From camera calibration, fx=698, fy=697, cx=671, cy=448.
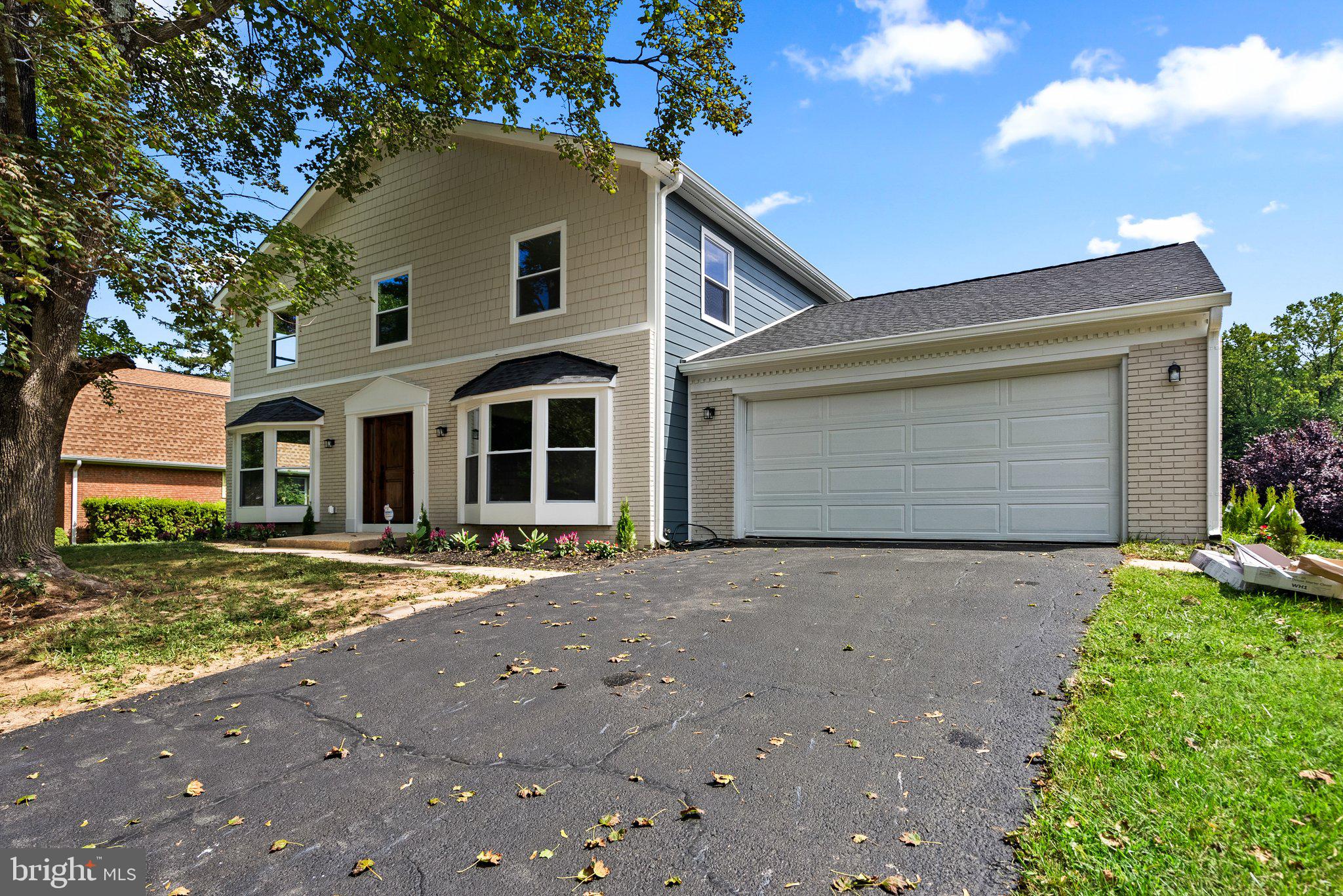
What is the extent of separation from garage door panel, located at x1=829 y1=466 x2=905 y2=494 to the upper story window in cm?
1208

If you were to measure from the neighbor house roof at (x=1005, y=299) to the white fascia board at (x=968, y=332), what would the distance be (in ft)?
0.40

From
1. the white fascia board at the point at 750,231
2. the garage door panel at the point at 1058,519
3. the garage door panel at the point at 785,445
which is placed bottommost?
the garage door panel at the point at 1058,519

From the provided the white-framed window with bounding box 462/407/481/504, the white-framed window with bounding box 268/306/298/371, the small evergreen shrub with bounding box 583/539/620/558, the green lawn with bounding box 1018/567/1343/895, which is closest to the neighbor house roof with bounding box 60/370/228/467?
the white-framed window with bounding box 268/306/298/371

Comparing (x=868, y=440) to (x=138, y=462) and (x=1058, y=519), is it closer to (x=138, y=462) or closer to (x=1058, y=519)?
(x=1058, y=519)

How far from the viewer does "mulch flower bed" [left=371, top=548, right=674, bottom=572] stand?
902 cm

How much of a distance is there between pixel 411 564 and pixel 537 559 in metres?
1.76

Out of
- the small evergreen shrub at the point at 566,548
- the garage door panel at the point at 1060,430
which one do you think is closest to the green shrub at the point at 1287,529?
the garage door panel at the point at 1060,430

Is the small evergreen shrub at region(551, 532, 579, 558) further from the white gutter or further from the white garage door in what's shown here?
the white gutter

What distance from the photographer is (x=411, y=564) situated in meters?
9.70

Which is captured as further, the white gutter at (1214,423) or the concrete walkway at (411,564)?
the concrete walkway at (411,564)

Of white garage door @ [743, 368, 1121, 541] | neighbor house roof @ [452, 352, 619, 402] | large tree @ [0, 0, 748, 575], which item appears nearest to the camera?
large tree @ [0, 0, 748, 575]

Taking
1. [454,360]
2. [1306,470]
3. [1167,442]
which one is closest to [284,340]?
[454,360]

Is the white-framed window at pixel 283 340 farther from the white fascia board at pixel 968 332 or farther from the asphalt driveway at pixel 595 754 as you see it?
the asphalt driveway at pixel 595 754

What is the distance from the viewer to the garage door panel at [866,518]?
10102 millimetres
